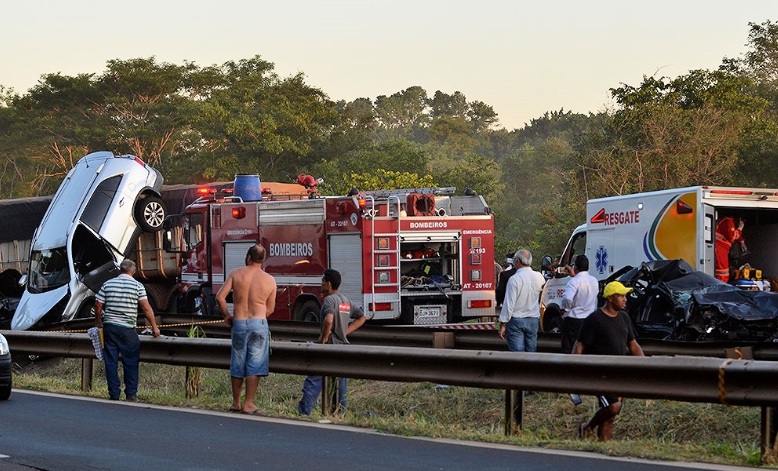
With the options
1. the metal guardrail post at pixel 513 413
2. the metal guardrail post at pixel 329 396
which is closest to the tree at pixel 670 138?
the metal guardrail post at pixel 329 396

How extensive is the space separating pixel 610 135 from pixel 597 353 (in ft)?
115

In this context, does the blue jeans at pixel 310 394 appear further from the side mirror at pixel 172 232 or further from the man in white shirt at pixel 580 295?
the side mirror at pixel 172 232

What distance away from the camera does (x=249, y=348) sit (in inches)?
498

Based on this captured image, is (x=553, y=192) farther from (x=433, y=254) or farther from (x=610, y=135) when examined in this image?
(x=433, y=254)

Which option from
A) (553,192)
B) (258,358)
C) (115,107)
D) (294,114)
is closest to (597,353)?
(258,358)

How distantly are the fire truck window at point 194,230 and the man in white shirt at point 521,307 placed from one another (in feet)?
40.5

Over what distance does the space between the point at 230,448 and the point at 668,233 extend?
11.0 meters

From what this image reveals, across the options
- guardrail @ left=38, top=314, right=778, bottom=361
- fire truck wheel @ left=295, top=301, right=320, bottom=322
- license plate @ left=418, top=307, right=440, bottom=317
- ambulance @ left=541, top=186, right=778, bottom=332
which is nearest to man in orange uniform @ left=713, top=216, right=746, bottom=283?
ambulance @ left=541, top=186, right=778, bottom=332

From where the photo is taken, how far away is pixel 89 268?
82.9ft

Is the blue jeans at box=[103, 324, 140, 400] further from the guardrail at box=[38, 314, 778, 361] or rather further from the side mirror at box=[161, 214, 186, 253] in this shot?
the side mirror at box=[161, 214, 186, 253]

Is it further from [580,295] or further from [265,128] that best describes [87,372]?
[265,128]

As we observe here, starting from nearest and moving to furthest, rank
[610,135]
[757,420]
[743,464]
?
[743,464] → [757,420] → [610,135]

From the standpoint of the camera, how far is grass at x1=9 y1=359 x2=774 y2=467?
9727mm

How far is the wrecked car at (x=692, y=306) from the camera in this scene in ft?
52.7
